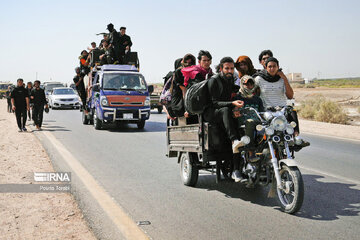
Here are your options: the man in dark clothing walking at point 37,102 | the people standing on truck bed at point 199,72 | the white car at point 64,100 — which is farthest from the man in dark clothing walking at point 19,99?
the white car at point 64,100

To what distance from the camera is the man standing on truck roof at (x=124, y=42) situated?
67.3ft

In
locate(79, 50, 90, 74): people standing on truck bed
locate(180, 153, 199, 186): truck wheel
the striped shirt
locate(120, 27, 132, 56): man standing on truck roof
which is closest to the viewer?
the striped shirt

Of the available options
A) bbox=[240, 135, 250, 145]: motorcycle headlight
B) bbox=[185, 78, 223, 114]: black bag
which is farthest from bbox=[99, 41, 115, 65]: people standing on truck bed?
bbox=[240, 135, 250, 145]: motorcycle headlight

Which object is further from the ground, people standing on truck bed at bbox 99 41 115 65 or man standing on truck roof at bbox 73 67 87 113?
people standing on truck bed at bbox 99 41 115 65

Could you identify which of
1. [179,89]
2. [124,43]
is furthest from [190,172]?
[124,43]

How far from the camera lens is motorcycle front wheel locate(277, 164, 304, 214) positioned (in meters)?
5.58

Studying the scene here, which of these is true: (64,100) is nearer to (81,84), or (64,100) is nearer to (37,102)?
(81,84)

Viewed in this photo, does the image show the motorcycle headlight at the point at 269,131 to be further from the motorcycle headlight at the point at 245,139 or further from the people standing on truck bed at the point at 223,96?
the people standing on truck bed at the point at 223,96

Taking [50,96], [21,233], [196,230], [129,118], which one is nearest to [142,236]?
[196,230]

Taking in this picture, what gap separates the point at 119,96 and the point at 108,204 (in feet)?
38.5

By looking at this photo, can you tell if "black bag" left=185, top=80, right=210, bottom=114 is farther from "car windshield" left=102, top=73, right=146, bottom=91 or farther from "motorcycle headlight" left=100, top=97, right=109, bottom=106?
"car windshield" left=102, top=73, right=146, bottom=91

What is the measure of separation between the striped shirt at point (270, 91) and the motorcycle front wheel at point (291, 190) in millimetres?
1390

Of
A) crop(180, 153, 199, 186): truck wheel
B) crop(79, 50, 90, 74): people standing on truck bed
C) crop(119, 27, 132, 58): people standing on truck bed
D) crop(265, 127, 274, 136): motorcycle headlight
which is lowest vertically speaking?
crop(180, 153, 199, 186): truck wheel

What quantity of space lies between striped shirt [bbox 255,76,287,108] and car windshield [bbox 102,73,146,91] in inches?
462
